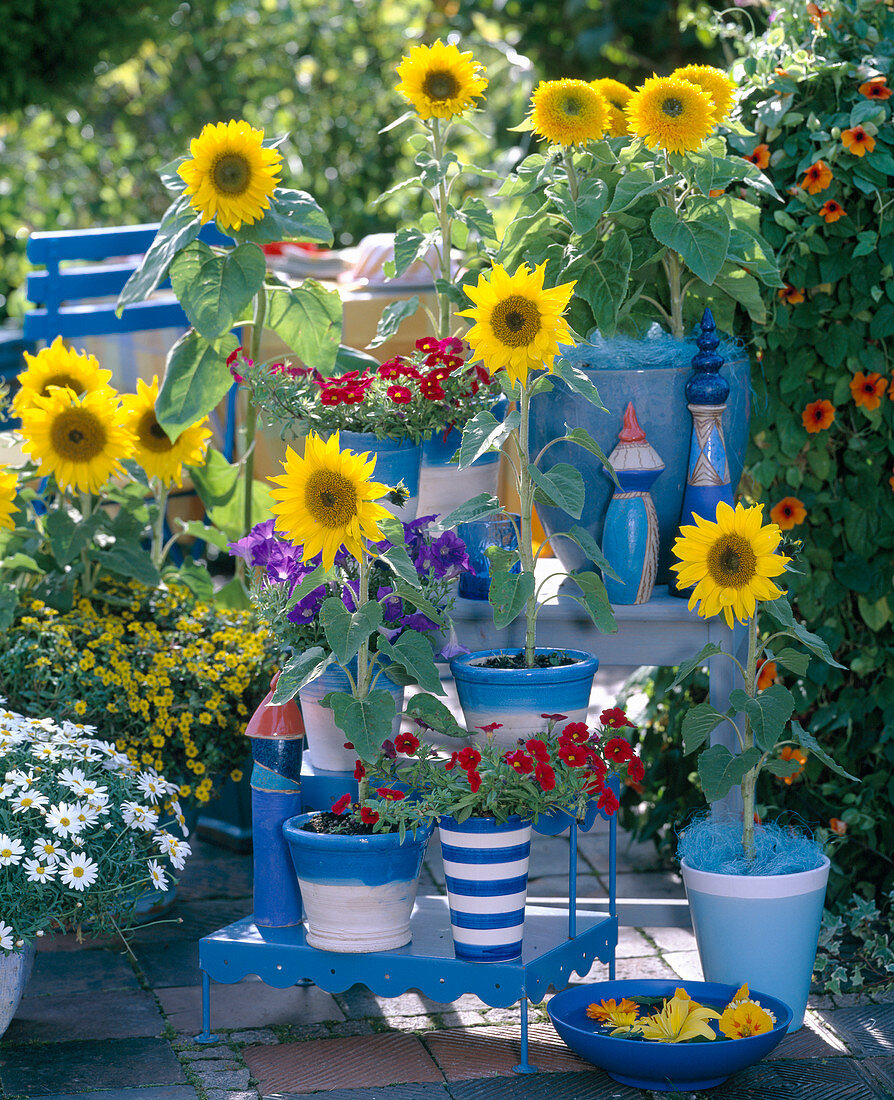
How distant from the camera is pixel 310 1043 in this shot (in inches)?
83.0

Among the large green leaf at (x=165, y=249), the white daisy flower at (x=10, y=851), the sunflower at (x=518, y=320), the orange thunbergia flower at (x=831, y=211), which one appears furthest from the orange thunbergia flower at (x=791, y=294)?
the white daisy flower at (x=10, y=851)

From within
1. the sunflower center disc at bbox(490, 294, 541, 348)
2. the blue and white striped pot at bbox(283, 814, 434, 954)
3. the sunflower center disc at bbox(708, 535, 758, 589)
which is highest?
the sunflower center disc at bbox(490, 294, 541, 348)

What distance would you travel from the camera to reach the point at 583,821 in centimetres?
203

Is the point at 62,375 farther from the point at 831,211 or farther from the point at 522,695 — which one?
the point at 831,211

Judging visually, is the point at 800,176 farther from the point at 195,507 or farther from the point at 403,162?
the point at 403,162

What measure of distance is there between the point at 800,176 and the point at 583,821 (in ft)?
3.99

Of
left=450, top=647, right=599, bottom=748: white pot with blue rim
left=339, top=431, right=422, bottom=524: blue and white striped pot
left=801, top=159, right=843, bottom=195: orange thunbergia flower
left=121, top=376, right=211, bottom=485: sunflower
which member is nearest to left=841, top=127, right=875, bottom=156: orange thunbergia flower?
left=801, top=159, right=843, bottom=195: orange thunbergia flower

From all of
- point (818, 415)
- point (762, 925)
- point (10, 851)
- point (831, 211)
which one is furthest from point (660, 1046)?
point (831, 211)

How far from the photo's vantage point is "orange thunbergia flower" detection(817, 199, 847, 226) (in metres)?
2.36

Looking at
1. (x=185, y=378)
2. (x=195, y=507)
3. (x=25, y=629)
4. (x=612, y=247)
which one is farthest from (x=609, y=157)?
(x=195, y=507)

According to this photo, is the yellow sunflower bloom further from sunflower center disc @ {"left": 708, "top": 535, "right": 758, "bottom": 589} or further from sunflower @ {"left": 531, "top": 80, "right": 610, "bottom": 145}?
sunflower center disc @ {"left": 708, "top": 535, "right": 758, "bottom": 589}

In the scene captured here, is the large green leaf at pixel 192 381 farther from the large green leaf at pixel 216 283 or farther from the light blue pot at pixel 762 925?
the light blue pot at pixel 762 925

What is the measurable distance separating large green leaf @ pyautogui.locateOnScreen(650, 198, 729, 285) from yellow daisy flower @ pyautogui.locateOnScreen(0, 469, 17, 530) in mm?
1225

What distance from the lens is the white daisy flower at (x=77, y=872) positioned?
1.97m
